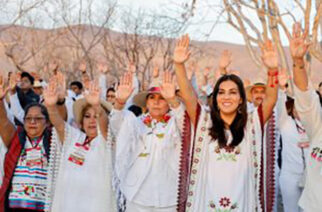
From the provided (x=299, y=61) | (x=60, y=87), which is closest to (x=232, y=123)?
(x=299, y=61)

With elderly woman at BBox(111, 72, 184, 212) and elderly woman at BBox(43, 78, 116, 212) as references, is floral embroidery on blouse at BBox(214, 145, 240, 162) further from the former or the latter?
elderly woman at BBox(43, 78, 116, 212)

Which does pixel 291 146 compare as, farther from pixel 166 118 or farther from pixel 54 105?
pixel 54 105

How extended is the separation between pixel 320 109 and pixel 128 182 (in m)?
1.92

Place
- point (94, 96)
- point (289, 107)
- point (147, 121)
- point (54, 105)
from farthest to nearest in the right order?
point (289, 107) < point (147, 121) < point (54, 105) < point (94, 96)

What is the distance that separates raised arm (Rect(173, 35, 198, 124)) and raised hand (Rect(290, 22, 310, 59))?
83 cm

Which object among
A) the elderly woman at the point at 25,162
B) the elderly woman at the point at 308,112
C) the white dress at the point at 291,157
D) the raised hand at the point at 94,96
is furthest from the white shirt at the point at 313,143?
the elderly woman at the point at 25,162

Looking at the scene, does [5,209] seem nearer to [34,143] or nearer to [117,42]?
[34,143]

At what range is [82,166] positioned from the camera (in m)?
5.32

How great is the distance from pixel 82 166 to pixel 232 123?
1637 mm

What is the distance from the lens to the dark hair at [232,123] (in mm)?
4328

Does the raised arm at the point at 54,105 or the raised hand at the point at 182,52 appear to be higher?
the raised hand at the point at 182,52

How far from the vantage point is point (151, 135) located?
5.22m

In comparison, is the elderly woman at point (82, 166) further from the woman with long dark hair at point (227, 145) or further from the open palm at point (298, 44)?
the open palm at point (298, 44)

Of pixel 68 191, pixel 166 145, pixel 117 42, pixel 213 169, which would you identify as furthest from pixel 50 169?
pixel 117 42
